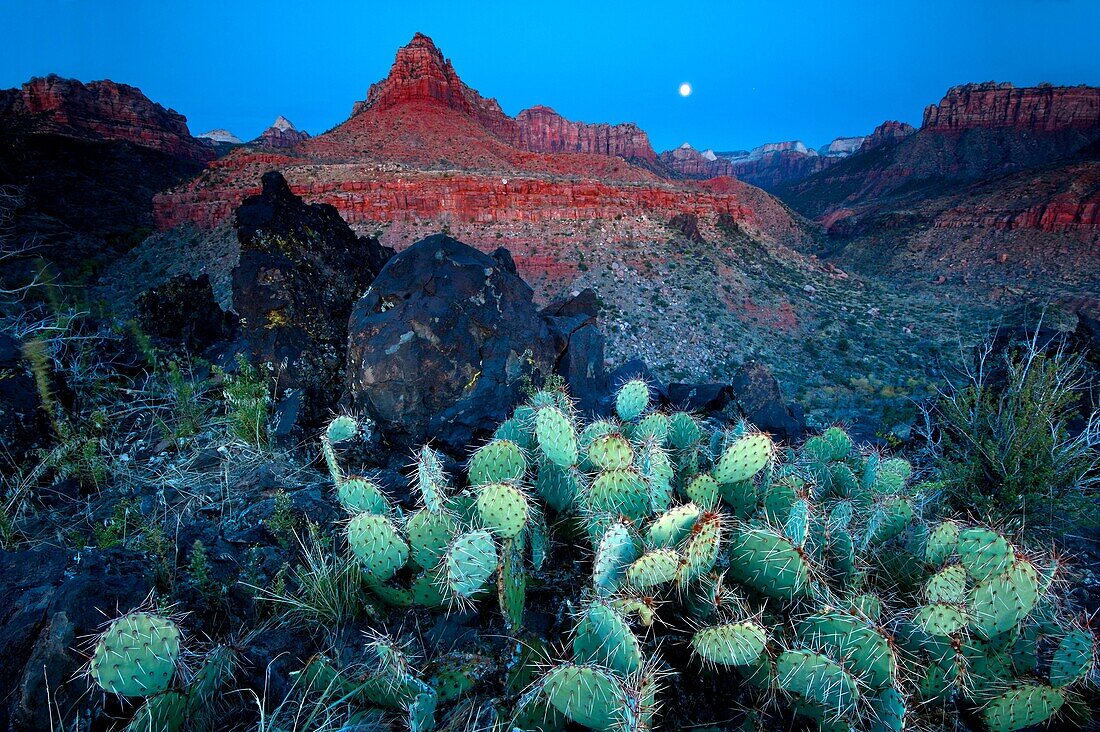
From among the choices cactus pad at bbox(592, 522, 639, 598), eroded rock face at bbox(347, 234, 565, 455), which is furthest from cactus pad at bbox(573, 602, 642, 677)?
eroded rock face at bbox(347, 234, 565, 455)

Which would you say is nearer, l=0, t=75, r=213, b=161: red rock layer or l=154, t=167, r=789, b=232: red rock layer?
l=154, t=167, r=789, b=232: red rock layer

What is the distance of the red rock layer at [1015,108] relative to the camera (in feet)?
189

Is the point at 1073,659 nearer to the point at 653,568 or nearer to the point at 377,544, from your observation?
the point at 653,568

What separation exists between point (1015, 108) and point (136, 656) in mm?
92609

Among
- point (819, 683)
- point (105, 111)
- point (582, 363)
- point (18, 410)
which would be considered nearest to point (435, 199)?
point (582, 363)

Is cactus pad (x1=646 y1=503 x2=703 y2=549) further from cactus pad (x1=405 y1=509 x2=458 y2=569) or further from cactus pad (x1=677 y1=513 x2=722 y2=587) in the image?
cactus pad (x1=405 y1=509 x2=458 y2=569)

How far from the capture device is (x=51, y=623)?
1.78 m

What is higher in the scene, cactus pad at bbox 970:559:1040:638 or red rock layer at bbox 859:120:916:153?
red rock layer at bbox 859:120:916:153

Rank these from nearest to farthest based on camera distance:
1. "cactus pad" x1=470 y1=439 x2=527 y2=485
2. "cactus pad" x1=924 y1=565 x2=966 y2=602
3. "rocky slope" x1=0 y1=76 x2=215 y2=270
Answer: "cactus pad" x1=924 y1=565 x2=966 y2=602, "cactus pad" x1=470 y1=439 x2=527 y2=485, "rocky slope" x1=0 y1=76 x2=215 y2=270

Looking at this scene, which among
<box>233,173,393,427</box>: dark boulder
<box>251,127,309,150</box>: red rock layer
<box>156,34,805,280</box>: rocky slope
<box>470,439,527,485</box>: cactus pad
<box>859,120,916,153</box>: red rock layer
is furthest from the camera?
<box>859,120,916,153</box>: red rock layer

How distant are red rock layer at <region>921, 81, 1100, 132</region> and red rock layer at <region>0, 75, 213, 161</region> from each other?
9400cm

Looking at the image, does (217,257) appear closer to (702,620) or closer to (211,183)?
(211,183)

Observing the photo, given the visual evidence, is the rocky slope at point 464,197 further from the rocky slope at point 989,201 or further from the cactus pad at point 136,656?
the cactus pad at point 136,656

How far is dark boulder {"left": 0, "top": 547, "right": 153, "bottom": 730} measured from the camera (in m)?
1.61
